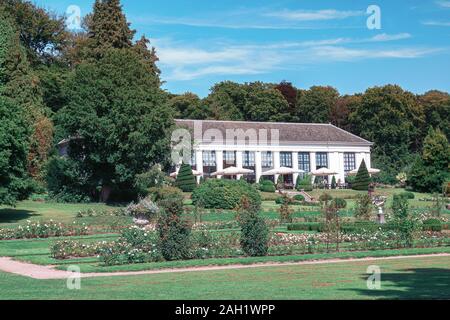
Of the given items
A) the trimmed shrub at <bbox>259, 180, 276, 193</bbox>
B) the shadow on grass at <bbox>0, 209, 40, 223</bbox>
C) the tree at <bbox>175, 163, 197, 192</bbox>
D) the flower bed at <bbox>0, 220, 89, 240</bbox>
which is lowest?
the flower bed at <bbox>0, 220, 89, 240</bbox>

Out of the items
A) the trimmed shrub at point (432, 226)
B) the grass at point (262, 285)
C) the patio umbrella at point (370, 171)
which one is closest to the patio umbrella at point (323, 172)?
the patio umbrella at point (370, 171)

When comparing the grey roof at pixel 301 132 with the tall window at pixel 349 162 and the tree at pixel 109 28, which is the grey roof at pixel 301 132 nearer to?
the tall window at pixel 349 162

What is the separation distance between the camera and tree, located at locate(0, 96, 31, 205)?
3806 cm

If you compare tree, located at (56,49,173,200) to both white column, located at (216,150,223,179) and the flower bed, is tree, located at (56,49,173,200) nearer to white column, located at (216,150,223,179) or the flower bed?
the flower bed

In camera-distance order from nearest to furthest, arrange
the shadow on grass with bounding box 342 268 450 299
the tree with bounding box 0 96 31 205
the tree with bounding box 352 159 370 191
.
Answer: the shadow on grass with bounding box 342 268 450 299, the tree with bounding box 0 96 31 205, the tree with bounding box 352 159 370 191

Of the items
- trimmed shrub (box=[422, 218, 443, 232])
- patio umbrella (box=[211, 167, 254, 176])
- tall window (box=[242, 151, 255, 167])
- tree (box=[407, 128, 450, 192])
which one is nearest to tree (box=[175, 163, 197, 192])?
patio umbrella (box=[211, 167, 254, 176])

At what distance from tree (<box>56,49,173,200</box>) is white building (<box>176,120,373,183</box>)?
22.0m

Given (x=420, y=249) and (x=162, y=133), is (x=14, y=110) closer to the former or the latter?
(x=162, y=133)

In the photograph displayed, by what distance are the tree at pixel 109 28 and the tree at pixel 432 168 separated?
29530 millimetres

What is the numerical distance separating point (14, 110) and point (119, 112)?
991 centimetres

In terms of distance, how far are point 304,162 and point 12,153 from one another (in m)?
46.9

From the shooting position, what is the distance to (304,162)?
268 ft

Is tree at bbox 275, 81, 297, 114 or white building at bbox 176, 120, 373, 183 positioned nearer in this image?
white building at bbox 176, 120, 373, 183
